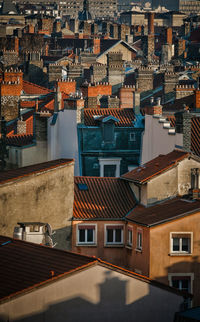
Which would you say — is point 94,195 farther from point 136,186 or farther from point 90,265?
point 90,265

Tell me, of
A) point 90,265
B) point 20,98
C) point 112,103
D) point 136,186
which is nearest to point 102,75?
point 20,98

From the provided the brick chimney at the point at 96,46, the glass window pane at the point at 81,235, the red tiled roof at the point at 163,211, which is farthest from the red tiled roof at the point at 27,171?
the brick chimney at the point at 96,46

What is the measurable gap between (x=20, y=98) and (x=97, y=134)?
19.0 m

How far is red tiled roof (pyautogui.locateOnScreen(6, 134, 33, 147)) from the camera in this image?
5880 centimetres

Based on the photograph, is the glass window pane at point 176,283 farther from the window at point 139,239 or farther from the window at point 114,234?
the window at point 114,234

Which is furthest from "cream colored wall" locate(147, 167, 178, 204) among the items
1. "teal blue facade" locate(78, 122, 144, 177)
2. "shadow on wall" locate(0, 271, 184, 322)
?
"shadow on wall" locate(0, 271, 184, 322)

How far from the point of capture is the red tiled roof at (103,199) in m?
43.6

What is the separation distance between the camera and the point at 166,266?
4059 centimetres

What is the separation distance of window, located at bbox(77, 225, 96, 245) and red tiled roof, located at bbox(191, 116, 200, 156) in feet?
30.4

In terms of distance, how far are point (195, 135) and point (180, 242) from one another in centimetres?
1278

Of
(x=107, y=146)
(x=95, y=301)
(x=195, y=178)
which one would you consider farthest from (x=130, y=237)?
(x=107, y=146)

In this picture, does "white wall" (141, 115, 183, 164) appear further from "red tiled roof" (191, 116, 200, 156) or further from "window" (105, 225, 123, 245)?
"window" (105, 225, 123, 245)

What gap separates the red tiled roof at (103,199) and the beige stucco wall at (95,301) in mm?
9199

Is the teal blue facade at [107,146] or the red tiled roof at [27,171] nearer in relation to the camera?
the red tiled roof at [27,171]
